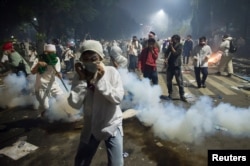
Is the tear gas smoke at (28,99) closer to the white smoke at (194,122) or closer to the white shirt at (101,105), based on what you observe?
the white smoke at (194,122)

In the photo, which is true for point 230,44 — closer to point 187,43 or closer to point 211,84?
point 211,84

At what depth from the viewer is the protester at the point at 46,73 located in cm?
621

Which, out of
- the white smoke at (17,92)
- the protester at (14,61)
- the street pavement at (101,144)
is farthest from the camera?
the protester at (14,61)

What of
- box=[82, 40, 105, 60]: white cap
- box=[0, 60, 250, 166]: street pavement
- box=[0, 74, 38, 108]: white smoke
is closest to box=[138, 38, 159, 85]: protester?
box=[0, 60, 250, 166]: street pavement

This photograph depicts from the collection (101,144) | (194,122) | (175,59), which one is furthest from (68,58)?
(194,122)

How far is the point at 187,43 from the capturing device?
1709 cm

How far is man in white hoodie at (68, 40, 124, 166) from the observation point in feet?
8.89

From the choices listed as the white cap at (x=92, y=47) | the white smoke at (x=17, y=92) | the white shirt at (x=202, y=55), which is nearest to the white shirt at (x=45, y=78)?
the white smoke at (x=17, y=92)

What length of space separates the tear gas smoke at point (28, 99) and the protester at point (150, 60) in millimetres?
2538

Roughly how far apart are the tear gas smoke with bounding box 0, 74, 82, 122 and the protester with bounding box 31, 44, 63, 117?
23 cm

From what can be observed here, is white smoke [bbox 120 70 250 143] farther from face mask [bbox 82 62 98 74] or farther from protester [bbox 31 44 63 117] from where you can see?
face mask [bbox 82 62 98 74]

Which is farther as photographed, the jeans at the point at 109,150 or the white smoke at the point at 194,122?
the white smoke at the point at 194,122

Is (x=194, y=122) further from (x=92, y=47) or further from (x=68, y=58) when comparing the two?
(x=68, y=58)

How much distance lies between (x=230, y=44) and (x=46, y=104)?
9566mm
